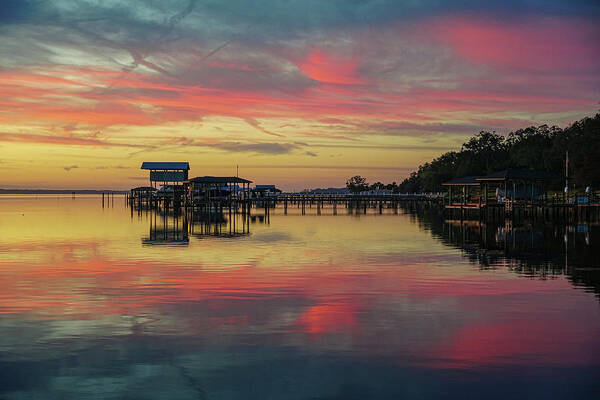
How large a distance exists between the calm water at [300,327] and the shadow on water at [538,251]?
0.54ft

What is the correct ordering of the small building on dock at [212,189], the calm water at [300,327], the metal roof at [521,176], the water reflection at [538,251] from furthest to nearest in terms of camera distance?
the small building on dock at [212,189]
the metal roof at [521,176]
the water reflection at [538,251]
the calm water at [300,327]

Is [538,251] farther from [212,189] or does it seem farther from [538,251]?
[212,189]

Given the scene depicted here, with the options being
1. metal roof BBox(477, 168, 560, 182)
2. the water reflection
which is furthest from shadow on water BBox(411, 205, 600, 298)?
metal roof BBox(477, 168, 560, 182)

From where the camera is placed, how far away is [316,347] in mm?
10070

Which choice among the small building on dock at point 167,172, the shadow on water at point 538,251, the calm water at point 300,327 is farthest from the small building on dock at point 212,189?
the calm water at point 300,327

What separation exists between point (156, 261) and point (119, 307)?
9526 mm

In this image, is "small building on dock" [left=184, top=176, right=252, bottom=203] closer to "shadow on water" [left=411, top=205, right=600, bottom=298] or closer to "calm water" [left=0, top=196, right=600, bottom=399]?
"shadow on water" [left=411, top=205, right=600, bottom=298]

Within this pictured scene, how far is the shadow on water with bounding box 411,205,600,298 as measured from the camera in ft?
63.2

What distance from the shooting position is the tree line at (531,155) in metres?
70.4

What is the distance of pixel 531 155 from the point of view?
10850cm

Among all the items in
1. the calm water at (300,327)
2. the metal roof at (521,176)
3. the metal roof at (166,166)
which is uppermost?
the metal roof at (166,166)

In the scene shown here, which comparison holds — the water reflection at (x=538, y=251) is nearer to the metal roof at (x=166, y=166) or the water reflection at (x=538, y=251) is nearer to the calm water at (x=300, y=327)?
the calm water at (x=300, y=327)

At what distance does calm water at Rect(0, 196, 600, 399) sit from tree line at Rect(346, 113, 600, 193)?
170 ft

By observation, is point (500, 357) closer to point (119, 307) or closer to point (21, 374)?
point (21, 374)
